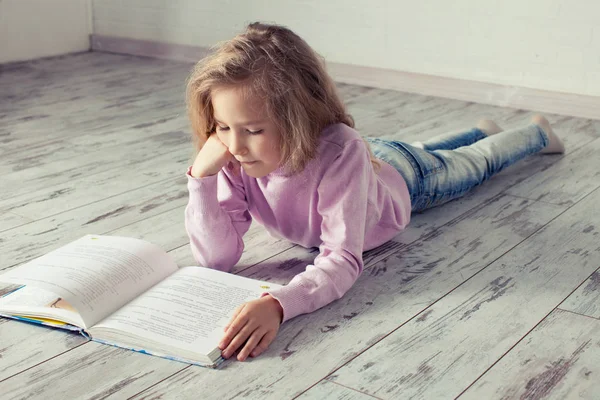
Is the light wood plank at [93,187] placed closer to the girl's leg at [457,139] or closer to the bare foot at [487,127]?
the girl's leg at [457,139]

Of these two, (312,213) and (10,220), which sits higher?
(312,213)

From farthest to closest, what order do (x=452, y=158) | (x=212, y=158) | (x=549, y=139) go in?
(x=549, y=139), (x=452, y=158), (x=212, y=158)

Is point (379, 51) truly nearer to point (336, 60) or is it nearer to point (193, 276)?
point (336, 60)

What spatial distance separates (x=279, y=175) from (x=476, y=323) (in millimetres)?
470

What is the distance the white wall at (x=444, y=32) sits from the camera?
10.3ft

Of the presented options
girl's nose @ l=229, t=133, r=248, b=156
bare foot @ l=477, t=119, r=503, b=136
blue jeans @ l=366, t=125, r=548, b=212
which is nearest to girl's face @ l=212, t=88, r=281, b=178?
girl's nose @ l=229, t=133, r=248, b=156

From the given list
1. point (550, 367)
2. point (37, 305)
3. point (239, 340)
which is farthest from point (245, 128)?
point (550, 367)

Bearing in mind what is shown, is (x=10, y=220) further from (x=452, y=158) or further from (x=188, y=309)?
(x=452, y=158)

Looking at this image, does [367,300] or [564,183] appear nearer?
[367,300]

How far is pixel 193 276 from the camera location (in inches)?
58.2

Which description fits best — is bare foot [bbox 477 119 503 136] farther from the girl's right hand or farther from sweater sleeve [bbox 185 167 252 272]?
the girl's right hand

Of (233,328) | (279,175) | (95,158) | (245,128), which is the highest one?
(245,128)

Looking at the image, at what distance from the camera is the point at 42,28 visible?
13.9ft

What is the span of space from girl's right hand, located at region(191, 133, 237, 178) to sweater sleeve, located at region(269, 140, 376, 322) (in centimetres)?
19
